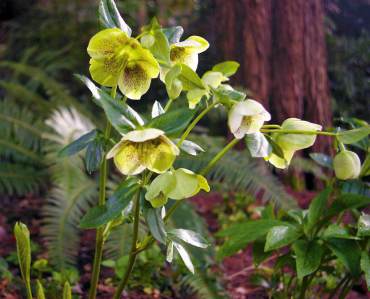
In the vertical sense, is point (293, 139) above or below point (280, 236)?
above

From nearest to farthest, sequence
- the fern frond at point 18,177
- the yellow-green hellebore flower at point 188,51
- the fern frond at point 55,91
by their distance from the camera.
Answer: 1. the yellow-green hellebore flower at point 188,51
2. the fern frond at point 18,177
3. the fern frond at point 55,91

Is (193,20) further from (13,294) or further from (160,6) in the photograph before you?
(13,294)

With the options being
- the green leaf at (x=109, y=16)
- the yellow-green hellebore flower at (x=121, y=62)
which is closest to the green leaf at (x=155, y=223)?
the yellow-green hellebore flower at (x=121, y=62)

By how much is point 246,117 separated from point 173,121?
0.13 meters

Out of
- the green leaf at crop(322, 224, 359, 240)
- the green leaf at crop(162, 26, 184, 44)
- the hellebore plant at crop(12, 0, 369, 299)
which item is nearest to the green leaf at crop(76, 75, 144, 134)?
the hellebore plant at crop(12, 0, 369, 299)

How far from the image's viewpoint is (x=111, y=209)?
33.9 inches

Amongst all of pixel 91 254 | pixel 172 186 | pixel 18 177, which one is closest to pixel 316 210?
pixel 172 186

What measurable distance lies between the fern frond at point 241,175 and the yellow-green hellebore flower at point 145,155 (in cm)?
145

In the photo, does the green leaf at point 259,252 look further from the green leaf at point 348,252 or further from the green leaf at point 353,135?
the green leaf at point 353,135

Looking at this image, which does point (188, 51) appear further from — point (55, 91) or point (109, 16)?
point (55, 91)

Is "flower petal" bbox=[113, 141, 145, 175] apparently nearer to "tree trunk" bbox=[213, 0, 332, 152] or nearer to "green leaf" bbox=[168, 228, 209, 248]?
"green leaf" bbox=[168, 228, 209, 248]

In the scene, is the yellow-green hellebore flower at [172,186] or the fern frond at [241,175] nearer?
the yellow-green hellebore flower at [172,186]

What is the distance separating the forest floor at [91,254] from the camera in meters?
1.67

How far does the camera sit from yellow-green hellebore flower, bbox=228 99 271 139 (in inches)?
32.1
